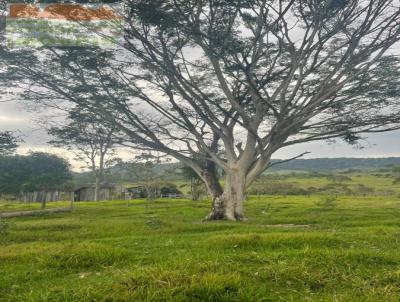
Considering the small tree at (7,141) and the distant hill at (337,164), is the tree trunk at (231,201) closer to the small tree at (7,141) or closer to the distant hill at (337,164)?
the small tree at (7,141)

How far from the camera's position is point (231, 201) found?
2095cm

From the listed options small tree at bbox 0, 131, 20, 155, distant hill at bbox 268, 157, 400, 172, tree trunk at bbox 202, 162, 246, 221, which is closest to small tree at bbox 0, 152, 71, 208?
small tree at bbox 0, 131, 20, 155

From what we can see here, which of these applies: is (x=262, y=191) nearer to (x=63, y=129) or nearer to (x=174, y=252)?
(x=63, y=129)

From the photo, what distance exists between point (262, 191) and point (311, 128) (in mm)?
57346

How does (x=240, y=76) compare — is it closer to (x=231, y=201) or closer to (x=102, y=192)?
(x=231, y=201)

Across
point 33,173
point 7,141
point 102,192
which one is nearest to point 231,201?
point 7,141

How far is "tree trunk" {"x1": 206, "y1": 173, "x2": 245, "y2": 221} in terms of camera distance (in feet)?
68.0

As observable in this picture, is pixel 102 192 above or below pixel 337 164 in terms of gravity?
below

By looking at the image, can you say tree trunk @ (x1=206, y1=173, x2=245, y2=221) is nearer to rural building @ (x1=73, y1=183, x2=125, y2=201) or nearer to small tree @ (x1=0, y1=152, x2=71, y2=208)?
small tree @ (x1=0, y1=152, x2=71, y2=208)

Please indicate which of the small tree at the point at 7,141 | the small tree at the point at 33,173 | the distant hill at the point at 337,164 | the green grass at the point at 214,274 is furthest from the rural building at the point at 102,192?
the distant hill at the point at 337,164

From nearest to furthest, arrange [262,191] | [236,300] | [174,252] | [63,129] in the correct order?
1. [236,300]
2. [174,252]
3. [63,129]
4. [262,191]

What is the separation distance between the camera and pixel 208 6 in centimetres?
1862

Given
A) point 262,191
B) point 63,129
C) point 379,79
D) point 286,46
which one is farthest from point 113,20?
point 262,191

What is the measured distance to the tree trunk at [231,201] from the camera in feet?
68.0
